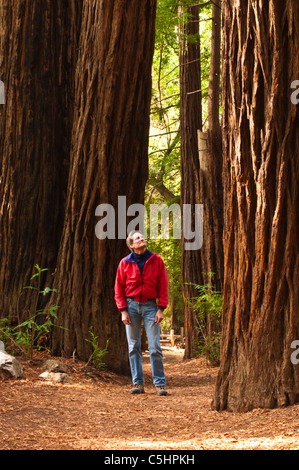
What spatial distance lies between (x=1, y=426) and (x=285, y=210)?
2605 mm

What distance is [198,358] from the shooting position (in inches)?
453

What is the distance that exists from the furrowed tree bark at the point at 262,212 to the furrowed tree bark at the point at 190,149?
6.30 m

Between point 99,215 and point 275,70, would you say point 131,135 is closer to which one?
point 99,215

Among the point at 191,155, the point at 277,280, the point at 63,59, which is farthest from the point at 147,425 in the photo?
the point at 191,155

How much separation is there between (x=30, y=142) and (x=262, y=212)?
4717 millimetres

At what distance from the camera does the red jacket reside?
7.02 m

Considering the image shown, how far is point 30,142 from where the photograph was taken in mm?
8438

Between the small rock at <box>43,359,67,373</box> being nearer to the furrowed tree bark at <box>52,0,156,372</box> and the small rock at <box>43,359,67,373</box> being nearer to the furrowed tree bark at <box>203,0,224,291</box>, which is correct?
the furrowed tree bark at <box>52,0,156,372</box>

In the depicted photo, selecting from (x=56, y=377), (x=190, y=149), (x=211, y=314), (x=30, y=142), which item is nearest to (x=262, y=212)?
(x=56, y=377)

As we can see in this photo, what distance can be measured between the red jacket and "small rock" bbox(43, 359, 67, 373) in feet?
3.15

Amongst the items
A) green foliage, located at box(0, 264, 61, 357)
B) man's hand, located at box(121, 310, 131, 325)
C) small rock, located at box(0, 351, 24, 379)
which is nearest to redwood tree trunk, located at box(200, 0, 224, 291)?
green foliage, located at box(0, 264, 61, 357)

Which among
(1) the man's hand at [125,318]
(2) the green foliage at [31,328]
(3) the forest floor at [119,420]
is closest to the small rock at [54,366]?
(3) the forest floor at [119,420]

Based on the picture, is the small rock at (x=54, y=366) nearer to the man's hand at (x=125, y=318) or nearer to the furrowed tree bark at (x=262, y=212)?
the man's hand at (x=125, y=318)

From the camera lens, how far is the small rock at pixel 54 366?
6984 millimetres
